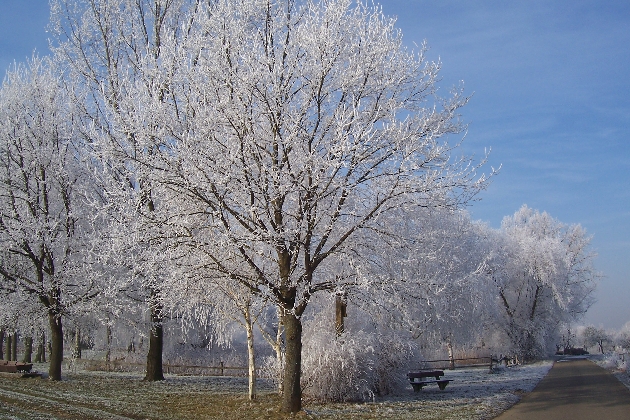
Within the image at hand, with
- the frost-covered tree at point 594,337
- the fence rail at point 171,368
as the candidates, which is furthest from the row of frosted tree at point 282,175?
the frost-covered tree at point 594,337

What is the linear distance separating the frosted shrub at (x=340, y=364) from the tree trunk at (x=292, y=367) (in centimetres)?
233

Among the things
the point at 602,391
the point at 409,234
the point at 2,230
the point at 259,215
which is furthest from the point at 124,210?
the point at 602,391

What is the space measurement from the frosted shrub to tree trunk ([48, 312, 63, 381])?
1001 cm

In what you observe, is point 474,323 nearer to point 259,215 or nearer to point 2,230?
point 259,215

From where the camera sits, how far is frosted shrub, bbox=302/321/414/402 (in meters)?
13.8

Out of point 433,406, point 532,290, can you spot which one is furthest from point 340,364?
point 532,290

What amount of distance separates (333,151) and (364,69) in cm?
248

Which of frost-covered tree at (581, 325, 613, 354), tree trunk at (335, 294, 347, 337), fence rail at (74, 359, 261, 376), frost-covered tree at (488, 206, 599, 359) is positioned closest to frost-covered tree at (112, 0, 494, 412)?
tree trunk at (335, 294, 347, 337)

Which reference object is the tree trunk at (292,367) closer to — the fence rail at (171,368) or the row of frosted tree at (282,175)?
the row of frosted tree at (282,175)

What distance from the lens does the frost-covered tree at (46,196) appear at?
18.2 meters

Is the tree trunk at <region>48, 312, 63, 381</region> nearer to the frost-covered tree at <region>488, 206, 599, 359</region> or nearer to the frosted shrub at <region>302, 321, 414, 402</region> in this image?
the frosted shrub at <region>302, 321, 414, 402</region>

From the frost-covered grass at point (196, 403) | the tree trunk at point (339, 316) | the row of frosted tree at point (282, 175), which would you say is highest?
the row of frosted tree at point (282, 175)

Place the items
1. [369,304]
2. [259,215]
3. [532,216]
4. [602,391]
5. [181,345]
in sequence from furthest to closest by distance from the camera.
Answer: [532,216] → [181,345] → [602,391] → [369,304] → [259,215]

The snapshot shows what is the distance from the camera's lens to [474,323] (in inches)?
1114
